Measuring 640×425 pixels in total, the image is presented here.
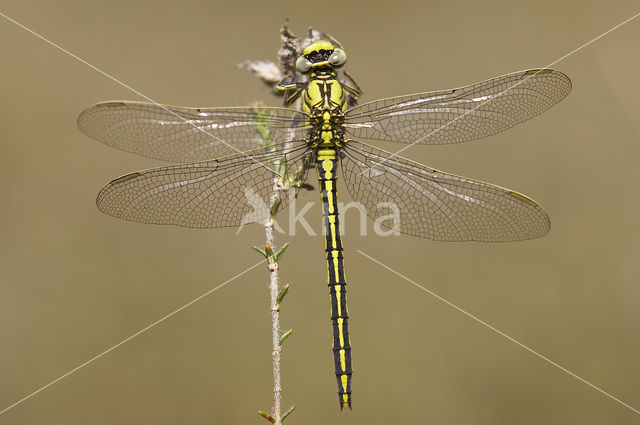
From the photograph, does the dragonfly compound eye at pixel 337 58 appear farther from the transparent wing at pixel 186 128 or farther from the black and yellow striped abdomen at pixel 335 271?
the black and yellow striped abdomen at pixel 335 271

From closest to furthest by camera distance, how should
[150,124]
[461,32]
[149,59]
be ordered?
[150,124] < [149,59] < [461,32]

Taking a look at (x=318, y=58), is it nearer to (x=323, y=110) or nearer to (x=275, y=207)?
(x=323, y=110)

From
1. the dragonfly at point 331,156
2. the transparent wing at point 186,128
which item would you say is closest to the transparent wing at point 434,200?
the dragonfly at point 331,156

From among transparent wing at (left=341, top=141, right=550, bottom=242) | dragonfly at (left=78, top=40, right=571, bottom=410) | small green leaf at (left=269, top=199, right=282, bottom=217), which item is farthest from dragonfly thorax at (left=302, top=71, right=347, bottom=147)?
small green leaf at (left=269, top=199, right=282, bottom=217)

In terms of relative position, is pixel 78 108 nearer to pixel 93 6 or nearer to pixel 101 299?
pixel 93 6

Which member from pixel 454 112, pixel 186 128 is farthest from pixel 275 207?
pixel 454 112

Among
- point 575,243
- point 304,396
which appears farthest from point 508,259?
point 304,396
